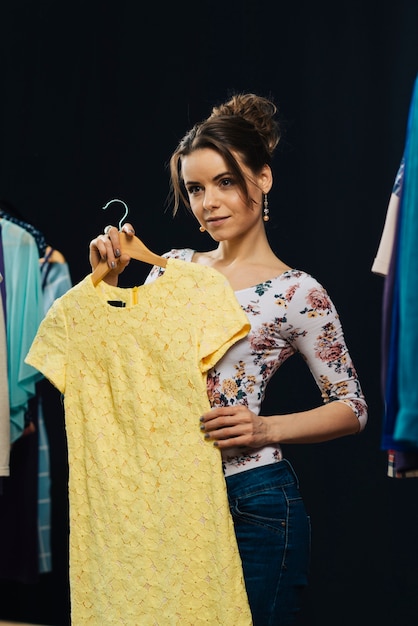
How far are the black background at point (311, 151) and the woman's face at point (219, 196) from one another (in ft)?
3.23

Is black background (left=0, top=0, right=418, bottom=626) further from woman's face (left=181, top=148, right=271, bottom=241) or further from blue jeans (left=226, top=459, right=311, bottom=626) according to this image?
blue jeans (left=226, top=459, right=311, bottom=626)

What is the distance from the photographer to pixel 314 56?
2.85 metres

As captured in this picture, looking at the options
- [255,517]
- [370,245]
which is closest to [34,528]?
[370,245]

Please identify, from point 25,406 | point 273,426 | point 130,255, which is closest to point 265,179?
point 130,255

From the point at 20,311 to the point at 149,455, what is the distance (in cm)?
134

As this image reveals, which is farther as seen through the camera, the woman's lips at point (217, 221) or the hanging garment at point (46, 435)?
the hanging garment at point (46, 435)

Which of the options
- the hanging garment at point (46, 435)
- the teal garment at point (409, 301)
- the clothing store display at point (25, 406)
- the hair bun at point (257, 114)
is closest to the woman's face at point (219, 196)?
the hair bun at point (257, 114)

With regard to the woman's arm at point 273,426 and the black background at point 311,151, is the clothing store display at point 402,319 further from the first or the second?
the black background at point 311,151

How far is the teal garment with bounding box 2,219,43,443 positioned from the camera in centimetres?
279

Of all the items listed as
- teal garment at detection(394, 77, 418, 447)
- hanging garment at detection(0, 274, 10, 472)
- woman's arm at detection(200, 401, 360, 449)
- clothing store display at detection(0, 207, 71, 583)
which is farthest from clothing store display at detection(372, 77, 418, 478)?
clothing store display at detection(0, 207, 71, 583)

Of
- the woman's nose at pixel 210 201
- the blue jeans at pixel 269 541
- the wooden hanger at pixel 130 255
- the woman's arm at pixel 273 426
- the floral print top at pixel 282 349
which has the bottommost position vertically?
the blue jeans at pixel 269 541

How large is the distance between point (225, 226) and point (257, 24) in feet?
4.32

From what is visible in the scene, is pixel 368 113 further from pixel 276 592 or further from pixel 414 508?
pixel 276 592

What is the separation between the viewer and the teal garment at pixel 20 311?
9.16ft
